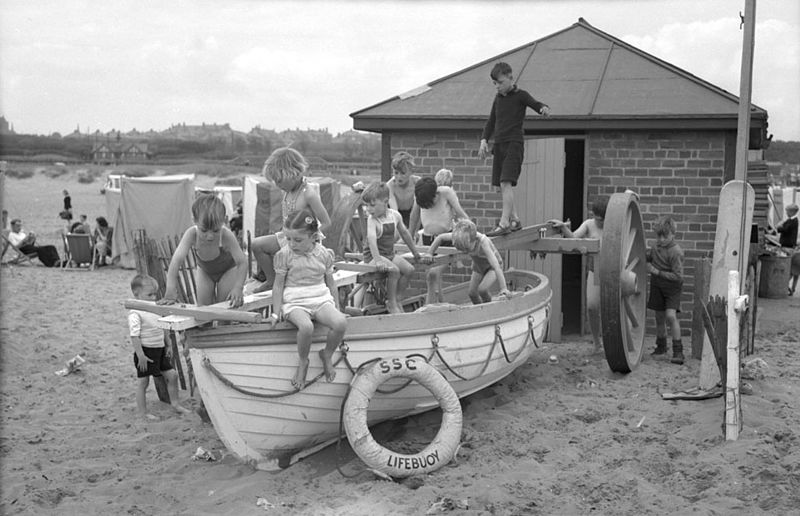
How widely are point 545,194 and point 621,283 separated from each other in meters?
2.59

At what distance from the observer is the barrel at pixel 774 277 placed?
49.4 feet

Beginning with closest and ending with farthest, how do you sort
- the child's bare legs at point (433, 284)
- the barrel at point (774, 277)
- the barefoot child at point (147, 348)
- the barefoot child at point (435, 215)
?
the barefoot child at point (147, 348), the barefoot child at point (435, 215), the child's bare legs at point (433, 284), the barrel at point (774, 277)

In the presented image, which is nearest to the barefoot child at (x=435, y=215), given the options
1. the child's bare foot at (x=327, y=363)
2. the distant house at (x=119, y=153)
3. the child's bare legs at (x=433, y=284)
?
the child's bare legs at (x=433, y=284)

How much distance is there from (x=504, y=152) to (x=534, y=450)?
129 inches

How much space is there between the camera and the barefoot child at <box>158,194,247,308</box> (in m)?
6.04

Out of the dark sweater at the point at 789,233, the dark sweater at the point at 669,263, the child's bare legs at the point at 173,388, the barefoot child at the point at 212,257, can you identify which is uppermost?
the barefoot child at the point at 212,257

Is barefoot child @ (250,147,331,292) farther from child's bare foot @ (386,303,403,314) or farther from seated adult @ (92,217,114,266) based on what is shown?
seated adult @ (92,217,114,266)

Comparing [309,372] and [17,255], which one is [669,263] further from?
[17,255]

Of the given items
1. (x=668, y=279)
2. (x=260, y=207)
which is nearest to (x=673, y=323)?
(x=668, y=279)

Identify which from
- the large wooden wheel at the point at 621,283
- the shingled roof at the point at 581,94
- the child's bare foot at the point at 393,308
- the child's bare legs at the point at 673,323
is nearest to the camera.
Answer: the child's bare foot at the point at 393,308

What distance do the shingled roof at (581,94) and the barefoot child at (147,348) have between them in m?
4.48

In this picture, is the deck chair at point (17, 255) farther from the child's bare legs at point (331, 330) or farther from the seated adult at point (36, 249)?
the child's bare legs at point (331, 330)

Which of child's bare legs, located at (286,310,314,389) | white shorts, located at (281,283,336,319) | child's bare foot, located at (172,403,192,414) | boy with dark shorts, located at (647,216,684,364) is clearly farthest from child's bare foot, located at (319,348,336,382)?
boy with dark shorts, located at (647,216,684,364)

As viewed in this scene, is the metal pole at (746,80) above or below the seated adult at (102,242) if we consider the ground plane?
above
